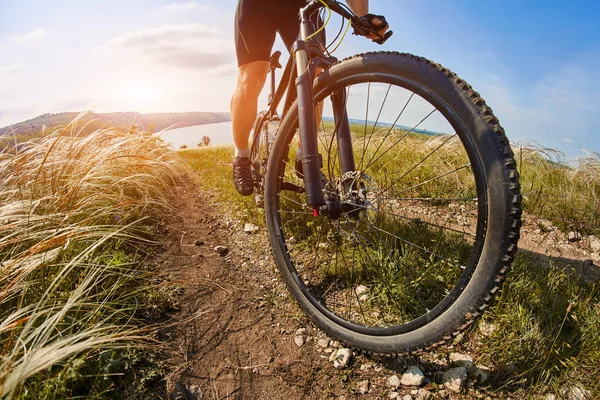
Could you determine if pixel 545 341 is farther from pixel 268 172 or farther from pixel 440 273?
pixel 268 172

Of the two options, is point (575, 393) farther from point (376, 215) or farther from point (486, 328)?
point (376, 215)

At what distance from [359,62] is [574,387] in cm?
151

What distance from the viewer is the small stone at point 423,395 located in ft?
4.09

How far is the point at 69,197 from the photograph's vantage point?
2307mm

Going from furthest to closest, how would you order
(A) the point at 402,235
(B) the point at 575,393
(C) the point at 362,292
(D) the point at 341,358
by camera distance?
(A) the point at 402,235 < (C) the point at 362,292 < (D) the point at 341,358 < (B) the point at 575,393

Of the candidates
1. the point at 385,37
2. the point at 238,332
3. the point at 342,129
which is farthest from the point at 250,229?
the point at 385,37

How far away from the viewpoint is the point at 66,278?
5.34 ft

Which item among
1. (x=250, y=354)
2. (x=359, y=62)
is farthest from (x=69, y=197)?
(x=359, y=62)

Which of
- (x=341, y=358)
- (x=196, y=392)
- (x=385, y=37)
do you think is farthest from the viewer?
(x=385, y=37)

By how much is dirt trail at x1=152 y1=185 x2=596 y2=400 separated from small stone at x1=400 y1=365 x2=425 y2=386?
27 mm

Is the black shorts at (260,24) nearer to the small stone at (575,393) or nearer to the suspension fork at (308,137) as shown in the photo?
the suspension fork at (308,137)

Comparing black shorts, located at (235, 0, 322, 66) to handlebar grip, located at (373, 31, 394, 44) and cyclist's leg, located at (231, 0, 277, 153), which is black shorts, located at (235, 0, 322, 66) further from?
handlebar grip, located at (373, 31, 394, 44)

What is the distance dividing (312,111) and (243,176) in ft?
4.46

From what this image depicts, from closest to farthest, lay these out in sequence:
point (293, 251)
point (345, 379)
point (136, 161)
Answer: point (345, 379), point (293, 251), point (136, 161)
